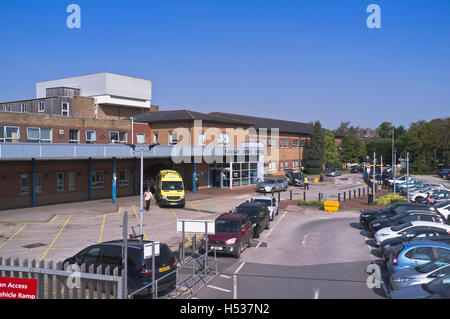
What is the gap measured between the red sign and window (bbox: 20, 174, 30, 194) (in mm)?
22604

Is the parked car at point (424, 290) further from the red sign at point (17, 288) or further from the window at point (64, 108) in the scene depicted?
the window at point (64, 108)

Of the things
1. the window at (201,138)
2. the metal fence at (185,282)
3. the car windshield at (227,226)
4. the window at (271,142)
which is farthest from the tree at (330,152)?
the metal fence at (185,282)

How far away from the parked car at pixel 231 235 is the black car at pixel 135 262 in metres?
4.54

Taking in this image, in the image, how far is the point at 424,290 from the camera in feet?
31.5

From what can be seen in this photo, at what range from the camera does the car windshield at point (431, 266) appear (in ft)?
37.4

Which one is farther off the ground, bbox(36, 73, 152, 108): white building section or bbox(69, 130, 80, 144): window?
bbox(36, 73, 152, 108): white building section

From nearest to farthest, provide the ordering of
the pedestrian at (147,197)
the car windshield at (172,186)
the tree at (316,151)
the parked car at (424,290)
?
the parked car at (424,290)
the pedestrian at (147,197)
the car windshield at (172,186)
the tree at (316,151)

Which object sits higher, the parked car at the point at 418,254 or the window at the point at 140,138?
the window at the point at 140,138

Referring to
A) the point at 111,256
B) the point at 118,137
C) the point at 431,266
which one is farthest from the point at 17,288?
the point at 118,137

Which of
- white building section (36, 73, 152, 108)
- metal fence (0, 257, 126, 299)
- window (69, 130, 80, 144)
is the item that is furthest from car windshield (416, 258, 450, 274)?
white building section (36, 73, 152, 108)

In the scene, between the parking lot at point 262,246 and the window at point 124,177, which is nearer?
the parking lot at point 262,246

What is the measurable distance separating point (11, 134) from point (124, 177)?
1069cm

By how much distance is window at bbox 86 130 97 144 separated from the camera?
35625mm

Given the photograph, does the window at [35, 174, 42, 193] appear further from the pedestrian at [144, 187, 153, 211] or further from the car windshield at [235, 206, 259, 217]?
the car windshield at [235, 206, 259, 217]
